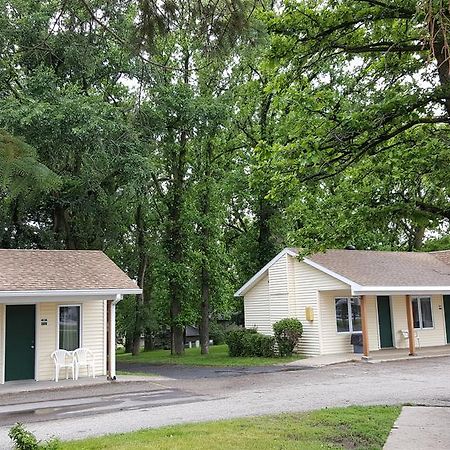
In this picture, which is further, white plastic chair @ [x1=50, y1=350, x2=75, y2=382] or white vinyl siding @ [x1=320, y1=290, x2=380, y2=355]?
white vinyl siding @ [x1=320, y1=290, x2=380, y2=355]

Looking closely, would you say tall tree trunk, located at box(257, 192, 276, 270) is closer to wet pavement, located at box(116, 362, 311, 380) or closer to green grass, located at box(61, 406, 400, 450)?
wet pavement, located at box(116, 362, 311, 380)

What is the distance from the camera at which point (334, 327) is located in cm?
2131

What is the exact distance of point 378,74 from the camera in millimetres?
8227

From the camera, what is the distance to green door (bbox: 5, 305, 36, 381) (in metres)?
15.3

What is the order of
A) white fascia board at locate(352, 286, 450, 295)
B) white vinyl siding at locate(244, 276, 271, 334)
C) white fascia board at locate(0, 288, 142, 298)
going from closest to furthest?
1. white fascia board at locate(0, 288, 142, 298)
2. white fascia board at locate(352, 286, 450, 295)
3. white vinyl siding at locate(244, 276, 271, 334)

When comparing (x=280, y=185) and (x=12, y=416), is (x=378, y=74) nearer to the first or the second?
(x=280, y=185)

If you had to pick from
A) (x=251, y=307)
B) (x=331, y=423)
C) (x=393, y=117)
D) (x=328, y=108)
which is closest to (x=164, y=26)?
(x=328, y=108)

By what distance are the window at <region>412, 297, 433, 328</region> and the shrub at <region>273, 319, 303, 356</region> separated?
5.75 meters

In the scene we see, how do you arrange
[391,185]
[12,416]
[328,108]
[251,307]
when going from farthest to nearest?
[251,307] → [12,416] → [391,185] → [328,108]

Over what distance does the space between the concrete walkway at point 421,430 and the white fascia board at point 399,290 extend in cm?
1018

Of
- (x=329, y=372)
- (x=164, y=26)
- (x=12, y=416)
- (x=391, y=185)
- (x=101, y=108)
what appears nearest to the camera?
(x=164, y=26)

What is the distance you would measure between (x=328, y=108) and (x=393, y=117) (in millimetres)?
986

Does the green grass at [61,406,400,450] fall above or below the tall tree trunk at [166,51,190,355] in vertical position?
below

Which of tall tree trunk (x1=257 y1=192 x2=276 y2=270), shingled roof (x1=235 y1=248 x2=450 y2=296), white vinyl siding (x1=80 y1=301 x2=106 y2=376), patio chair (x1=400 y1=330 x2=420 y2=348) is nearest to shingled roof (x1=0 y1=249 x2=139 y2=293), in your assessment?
white vinyl siding (x1=80 y1=301 x2=106 y2=376)
